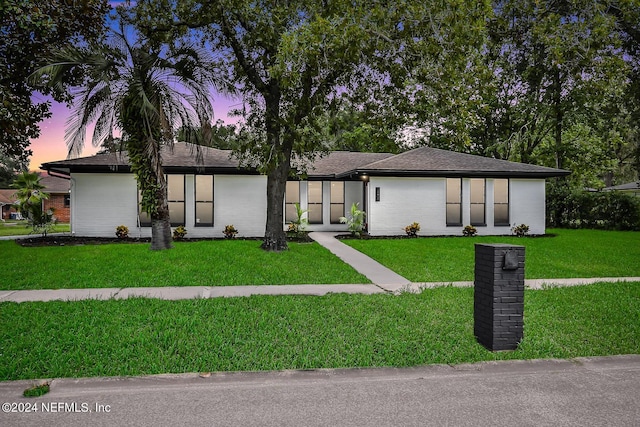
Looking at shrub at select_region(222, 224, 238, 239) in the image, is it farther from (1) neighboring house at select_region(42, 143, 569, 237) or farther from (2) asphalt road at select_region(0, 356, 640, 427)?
(2) asphalt road at select_region(0, 356, 640, 427)

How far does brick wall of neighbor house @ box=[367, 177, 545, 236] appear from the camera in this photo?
18.0 m

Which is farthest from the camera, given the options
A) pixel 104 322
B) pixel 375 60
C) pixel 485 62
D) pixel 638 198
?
pixel 638 198

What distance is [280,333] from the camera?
Answer: 547 centimetres

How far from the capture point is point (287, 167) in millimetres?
13789

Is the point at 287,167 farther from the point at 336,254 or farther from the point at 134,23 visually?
the point at 134,23

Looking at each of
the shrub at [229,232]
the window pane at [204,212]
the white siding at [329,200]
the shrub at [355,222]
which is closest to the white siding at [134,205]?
the shrub at [229,232]

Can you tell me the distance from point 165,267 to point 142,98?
4.63 m

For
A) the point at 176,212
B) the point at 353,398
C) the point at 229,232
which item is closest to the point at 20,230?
the point at 176,212

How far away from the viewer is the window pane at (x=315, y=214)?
19.7 metres

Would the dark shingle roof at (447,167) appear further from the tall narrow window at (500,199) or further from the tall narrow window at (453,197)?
the tall narrow window at (453,197)

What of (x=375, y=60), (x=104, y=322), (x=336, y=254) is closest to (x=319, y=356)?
(x=104, y=322)

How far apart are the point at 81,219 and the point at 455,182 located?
1735 cm

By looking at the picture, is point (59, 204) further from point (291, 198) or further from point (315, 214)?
point (315, 214)

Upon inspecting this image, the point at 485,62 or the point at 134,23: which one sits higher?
the point at 134,23
